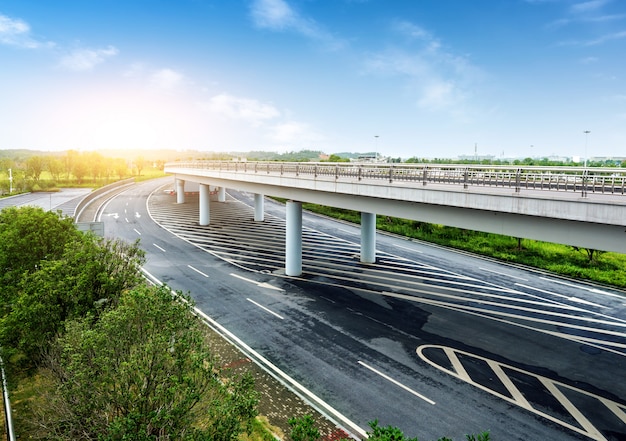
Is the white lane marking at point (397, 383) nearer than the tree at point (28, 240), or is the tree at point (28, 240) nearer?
the white lane marking at point (397, 383)

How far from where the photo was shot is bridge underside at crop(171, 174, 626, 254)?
1246cm

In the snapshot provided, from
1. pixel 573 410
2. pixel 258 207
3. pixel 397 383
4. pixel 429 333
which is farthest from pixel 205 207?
pixel 573 410

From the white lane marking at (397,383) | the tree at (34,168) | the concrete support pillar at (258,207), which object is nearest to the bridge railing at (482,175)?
the white lane marking at (397,383)

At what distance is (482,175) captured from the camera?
54.3 feet

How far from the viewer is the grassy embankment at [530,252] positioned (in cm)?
2872

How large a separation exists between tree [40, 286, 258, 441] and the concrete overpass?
36.1ft

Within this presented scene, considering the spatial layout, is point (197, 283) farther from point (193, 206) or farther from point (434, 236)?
point (193, 206)

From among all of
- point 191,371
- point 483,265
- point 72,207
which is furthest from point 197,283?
point 72,207

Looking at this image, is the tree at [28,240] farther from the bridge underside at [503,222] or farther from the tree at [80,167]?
the tree at [80,167]

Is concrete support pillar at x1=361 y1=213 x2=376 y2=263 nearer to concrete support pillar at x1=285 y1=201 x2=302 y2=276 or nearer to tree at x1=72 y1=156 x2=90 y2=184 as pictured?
concrete support pillar at x1=285 y1=201 x2=302 y2=276

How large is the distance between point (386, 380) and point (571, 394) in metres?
6.31

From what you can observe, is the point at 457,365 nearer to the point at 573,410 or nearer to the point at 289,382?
the point at 573,410

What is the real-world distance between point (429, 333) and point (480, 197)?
706cm

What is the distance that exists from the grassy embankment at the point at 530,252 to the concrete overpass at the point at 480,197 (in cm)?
1192
